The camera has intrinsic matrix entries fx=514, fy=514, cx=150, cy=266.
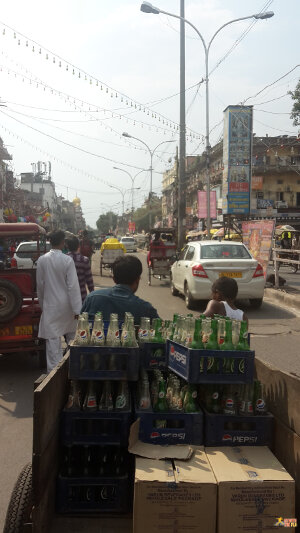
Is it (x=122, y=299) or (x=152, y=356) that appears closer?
(x=152, y=356)

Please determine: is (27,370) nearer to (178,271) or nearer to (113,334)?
(113,334)

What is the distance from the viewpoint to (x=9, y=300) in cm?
644

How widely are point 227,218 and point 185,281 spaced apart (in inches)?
607

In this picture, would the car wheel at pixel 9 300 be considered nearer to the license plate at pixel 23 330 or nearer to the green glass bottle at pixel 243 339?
the license plate at pixel 23 330

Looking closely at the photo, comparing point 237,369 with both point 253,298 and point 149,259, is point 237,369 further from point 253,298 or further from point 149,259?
point 149,259

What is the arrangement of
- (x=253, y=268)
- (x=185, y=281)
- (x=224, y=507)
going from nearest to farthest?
(x=224, y=507), (x=253, y=268), (x=185, y=281)

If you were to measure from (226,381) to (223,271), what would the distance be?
8.50m

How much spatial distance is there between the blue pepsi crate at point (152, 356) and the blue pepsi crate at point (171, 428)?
469 mm

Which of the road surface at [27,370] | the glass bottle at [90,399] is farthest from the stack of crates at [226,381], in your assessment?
the road surface at [27,370]

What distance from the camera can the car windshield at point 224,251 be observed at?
471 inches

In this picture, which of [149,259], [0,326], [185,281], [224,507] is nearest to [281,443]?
[224,507]

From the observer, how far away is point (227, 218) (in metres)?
27.3

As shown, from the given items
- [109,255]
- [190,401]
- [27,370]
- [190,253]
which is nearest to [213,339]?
[190,401]

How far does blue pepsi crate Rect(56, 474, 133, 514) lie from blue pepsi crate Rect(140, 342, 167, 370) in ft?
2.60
